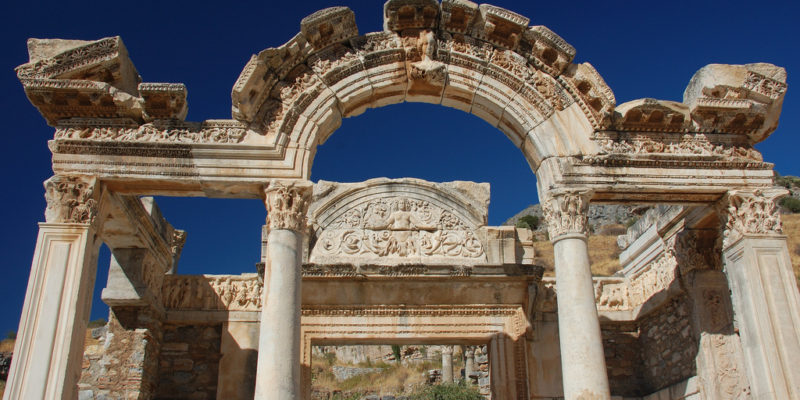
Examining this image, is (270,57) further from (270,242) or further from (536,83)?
(536,83)

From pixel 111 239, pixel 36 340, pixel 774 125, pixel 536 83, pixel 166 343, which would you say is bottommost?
pixel 36 340

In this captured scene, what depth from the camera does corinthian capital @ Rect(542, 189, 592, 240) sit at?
862cm

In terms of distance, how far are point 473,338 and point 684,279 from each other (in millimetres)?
3629

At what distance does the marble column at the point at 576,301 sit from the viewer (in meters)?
7.80

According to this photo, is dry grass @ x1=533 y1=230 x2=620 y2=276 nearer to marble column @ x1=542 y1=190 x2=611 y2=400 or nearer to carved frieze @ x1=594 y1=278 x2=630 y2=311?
carved frieze @ x1=594 y1=278 x2=630 y2=311

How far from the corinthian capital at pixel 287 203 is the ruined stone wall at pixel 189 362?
3886 mm

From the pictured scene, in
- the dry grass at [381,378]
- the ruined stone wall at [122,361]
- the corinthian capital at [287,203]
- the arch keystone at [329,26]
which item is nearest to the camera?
the corinthian capital at [287,203]

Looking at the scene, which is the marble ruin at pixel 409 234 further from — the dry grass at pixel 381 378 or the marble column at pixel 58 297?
the dry grass at pixel 381 378

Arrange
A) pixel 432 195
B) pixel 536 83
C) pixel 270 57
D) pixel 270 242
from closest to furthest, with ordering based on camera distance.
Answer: pixel 270 242
pixel 270 57
pixel 536 83
pixel 432 195

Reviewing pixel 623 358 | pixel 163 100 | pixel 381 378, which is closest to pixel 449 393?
pixel 381 378

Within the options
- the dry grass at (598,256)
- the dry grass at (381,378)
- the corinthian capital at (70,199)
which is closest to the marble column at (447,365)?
the dry grass at (381,378)

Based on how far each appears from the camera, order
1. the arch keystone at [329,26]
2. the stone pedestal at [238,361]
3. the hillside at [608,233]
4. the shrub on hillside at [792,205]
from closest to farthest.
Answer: the arch keystone at [329,26]
the stone pedestal at [238,361]
the hillside at [608,233]
the shrub on hillside at [792,205]

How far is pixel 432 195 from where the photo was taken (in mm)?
12336

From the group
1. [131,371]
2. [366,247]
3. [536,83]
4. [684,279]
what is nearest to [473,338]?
[366,247]
